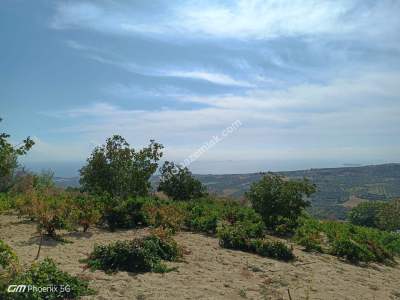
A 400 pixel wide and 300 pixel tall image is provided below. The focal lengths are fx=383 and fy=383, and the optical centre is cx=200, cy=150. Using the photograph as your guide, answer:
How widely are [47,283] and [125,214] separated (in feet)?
23.9

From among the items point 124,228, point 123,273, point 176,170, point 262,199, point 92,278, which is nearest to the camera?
point 92,278

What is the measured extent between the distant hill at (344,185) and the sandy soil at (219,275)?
245 feet

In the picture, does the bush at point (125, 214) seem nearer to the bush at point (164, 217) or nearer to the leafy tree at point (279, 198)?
the bush at point (164, 217)

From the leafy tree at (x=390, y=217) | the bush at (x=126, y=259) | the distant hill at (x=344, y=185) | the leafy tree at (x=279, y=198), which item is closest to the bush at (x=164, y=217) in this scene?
the leafy tree at (x=279, y=198)

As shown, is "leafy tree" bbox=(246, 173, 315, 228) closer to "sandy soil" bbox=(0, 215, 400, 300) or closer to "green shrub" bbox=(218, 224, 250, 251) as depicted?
"sandy soil" bbox=(0, 215, 400, 300)

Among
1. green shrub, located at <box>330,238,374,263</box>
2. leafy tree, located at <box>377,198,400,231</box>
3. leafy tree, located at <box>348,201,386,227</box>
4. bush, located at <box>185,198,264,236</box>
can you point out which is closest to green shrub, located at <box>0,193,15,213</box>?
bush, located at <box>185,198,264,236</box>

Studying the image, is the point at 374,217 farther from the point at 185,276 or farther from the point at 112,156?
the point at 185,276

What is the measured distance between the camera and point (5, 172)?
1137 cm

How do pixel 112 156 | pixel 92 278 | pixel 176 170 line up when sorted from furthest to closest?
pixel 176 170
pixel 112 156
pixel 92 278

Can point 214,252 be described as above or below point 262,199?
below

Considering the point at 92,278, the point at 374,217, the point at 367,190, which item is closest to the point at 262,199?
the point at 92,278

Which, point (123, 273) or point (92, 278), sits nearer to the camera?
point (92, 278)

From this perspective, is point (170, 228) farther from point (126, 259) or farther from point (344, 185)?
point (344, 185)

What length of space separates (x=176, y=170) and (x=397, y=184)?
11292 centimetres
